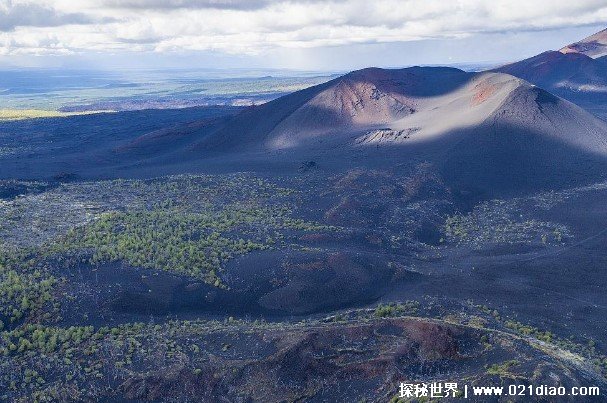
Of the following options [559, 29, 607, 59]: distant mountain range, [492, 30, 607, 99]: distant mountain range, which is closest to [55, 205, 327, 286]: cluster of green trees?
[492, 30, 607, 99]: distant mountain range

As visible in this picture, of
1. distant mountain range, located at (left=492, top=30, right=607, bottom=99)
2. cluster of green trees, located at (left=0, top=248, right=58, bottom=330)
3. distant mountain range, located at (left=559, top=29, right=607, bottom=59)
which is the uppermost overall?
distant mountain range, located at (left=559, top=29, right=607, bottom=59)

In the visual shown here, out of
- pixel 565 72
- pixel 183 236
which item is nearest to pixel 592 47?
pixel 565 72

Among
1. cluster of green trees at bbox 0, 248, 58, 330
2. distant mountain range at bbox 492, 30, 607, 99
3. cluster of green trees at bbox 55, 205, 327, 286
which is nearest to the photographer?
cluster of green trees at bbox 0, 248, 58, 330

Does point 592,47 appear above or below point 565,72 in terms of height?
above

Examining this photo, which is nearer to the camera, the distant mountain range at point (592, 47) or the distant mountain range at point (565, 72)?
the distant mountain range at point (565, 72)

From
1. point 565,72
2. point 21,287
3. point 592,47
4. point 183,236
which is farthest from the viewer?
point 592,47

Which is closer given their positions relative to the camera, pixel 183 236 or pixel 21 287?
pixel 21 287

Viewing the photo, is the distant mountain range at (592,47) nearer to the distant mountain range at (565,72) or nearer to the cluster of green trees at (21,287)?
the distant mountain range at (565,72)

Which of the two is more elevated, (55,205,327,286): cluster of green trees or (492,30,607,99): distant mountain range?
(492,30,607,99): distant mountain range

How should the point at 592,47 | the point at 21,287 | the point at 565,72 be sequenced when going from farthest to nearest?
the point at 592,47 < the point at 565,72 < the point at 21,287

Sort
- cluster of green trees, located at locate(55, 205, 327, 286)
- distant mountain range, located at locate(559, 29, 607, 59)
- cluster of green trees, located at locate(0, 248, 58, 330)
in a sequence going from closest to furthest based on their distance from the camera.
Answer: cluster of green trees, located at locate(0, 248, 58, 330) < cluster of green trees, located at locate(55, 205, 327, 286) < distant mountain range, located at locate(559, 29, 607, 59)

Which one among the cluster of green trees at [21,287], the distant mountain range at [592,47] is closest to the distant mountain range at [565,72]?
the distant mountain range at [592,47]

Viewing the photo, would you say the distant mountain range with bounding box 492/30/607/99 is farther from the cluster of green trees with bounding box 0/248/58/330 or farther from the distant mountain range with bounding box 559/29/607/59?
the cluster of green trees with bounding box 0/248/58/330

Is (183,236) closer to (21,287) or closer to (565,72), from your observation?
(21,287)
